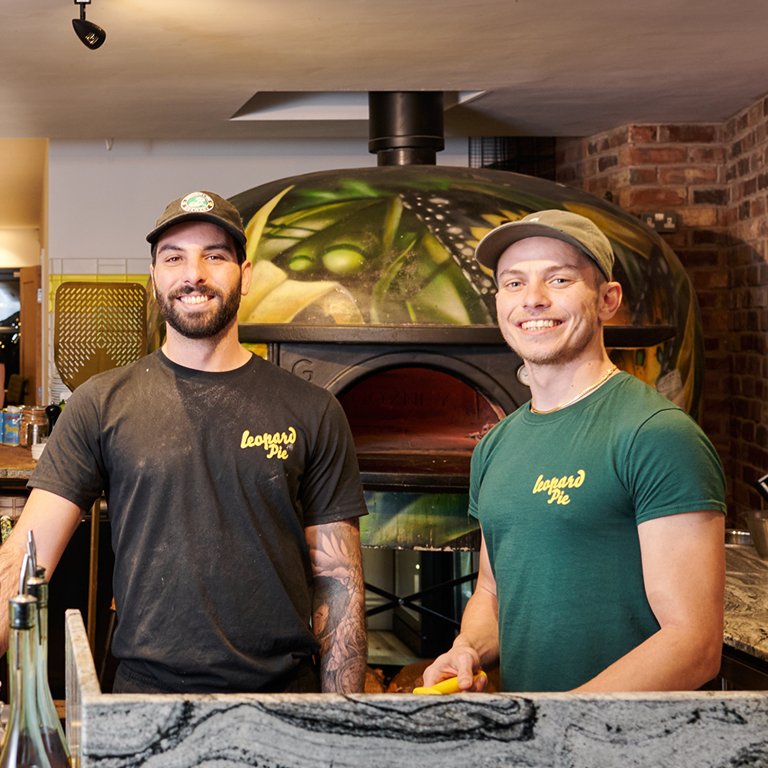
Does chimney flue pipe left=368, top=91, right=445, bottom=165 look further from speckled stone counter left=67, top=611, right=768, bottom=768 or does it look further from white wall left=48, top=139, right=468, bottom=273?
speckled stone counter left=67, top=611, right=768, bottom=768

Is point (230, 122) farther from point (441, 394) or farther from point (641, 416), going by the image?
point (641, 416)

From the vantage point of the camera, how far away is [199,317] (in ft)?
5.06

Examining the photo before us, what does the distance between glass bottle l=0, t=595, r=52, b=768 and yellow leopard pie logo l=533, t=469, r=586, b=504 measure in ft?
2.42

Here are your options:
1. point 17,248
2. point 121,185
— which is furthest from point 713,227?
point 17,248

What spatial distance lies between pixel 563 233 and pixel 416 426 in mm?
2465

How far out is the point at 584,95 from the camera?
347 centimetres

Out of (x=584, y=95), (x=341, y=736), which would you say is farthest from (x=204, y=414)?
A: (x=584, y=95)

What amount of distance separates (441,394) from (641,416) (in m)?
2.69

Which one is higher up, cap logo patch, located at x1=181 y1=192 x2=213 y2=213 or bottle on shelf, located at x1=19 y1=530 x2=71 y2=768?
cap logo patch, located at x1=181 y1=192 x2=213 y2=213

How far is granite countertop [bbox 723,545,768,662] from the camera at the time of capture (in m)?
1.91

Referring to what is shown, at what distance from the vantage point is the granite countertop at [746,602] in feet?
6.26

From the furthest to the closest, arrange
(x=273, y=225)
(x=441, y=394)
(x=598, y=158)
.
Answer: (x=598, y=158)
(x=441, y=394)
(x=273, y=225)

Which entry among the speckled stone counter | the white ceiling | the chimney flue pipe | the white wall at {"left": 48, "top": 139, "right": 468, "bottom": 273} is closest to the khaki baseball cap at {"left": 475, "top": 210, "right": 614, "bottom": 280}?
the speckled stone counter

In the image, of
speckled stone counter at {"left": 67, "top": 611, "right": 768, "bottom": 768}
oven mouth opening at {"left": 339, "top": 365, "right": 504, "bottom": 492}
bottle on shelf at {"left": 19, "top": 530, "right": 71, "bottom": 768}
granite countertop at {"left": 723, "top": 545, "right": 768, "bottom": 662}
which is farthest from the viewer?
oven mouth opening at {"left": 339, "top": 365, "right": 504, "bottom": 492}
